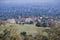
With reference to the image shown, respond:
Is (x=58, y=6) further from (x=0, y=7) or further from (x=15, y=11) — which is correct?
(x=0, y=7)

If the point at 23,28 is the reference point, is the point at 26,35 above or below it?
below

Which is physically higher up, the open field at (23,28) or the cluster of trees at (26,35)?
the open field at (23,28)

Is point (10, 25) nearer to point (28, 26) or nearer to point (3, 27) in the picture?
point (3, 27)

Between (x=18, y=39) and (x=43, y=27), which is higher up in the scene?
(x=43, y=27)

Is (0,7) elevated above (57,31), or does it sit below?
above

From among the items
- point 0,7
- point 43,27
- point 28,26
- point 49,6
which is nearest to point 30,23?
point 28,26

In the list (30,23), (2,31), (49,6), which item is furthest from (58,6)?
(2,31)

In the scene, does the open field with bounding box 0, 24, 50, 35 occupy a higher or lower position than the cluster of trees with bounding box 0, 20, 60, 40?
higher

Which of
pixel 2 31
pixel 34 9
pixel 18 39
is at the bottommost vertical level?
pixel 18 39

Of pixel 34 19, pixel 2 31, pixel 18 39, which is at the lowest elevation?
pixel 18 39
